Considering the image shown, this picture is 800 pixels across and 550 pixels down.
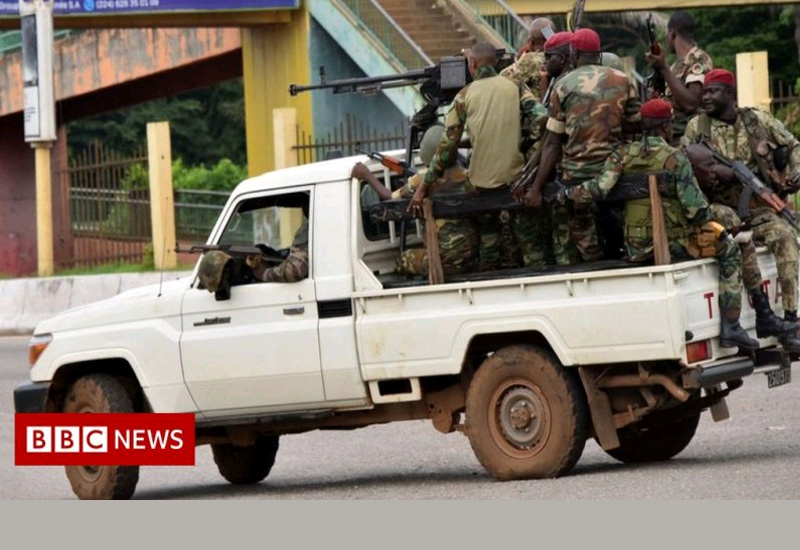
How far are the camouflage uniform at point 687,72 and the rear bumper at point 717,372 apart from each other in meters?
1.82

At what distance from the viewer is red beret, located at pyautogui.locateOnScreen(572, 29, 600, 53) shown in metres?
10.9

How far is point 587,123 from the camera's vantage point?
10719 mm

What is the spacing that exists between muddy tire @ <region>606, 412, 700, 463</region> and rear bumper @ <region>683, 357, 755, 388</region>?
3.90ft

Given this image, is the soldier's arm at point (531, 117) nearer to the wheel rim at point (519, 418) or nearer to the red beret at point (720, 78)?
the red beret at point (720, 78)

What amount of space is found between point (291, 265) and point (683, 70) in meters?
2.88

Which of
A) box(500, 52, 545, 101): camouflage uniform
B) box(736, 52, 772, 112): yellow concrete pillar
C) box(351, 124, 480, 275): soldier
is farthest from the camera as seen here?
box(736, 52, 772, 112): yellow concrete pillar

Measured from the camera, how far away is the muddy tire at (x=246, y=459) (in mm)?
12484

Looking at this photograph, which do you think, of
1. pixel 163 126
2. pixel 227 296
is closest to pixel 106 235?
pixel 163 126

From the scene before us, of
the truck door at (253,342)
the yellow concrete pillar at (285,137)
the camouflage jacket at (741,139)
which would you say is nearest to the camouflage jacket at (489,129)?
the truck door at (253,342)

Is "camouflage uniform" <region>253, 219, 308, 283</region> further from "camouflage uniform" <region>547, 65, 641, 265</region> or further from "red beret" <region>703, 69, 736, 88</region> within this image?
"red beret" <region>703, 69, 736, 88</region>

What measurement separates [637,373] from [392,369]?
1467 millimetres

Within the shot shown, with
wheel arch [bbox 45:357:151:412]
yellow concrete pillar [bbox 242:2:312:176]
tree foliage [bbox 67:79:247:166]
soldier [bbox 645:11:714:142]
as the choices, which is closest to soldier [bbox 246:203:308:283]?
wheel arch [bbox 45:357:151:412]

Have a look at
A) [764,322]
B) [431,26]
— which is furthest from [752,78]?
[764,322]

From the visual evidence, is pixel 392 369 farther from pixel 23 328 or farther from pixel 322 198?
pixel 23 328
